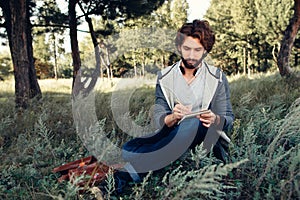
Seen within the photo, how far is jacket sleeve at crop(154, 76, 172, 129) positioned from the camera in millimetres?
2475

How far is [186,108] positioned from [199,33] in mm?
613

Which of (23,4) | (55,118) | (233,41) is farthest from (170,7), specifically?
(55,118)

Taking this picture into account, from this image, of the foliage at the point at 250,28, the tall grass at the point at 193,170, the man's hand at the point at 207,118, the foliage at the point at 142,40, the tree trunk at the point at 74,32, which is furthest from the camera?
the foliage at the point at 250,28

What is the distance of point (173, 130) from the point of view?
2.34 metres

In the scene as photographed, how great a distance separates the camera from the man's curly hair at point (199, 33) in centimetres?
237

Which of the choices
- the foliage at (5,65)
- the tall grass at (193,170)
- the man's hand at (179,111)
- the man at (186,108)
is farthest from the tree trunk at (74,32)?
the foliage at (5,65)

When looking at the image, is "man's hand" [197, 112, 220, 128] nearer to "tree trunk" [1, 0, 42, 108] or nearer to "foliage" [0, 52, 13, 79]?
"tree trunk" [1, 0, 42, 108]

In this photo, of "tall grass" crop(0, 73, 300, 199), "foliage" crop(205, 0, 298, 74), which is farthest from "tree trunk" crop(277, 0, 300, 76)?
"foliage" crop(205, 0, 298, 74)

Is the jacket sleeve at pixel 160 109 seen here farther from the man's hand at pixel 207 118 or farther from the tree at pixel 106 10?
the tree at pixel 106 10

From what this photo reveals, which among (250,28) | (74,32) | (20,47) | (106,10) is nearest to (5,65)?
(250,28)

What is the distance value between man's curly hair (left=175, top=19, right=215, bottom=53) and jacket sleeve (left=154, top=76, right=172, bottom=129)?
0.46 m

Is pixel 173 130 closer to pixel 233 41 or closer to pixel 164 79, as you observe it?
pixel 164 79

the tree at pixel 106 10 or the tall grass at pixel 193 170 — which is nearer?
the tall grass at pixel 193 170

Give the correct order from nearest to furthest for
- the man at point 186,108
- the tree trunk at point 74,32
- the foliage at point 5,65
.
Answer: the man at point 186,108
the tree trunk at point 74,32
the foliage at point 5,65
